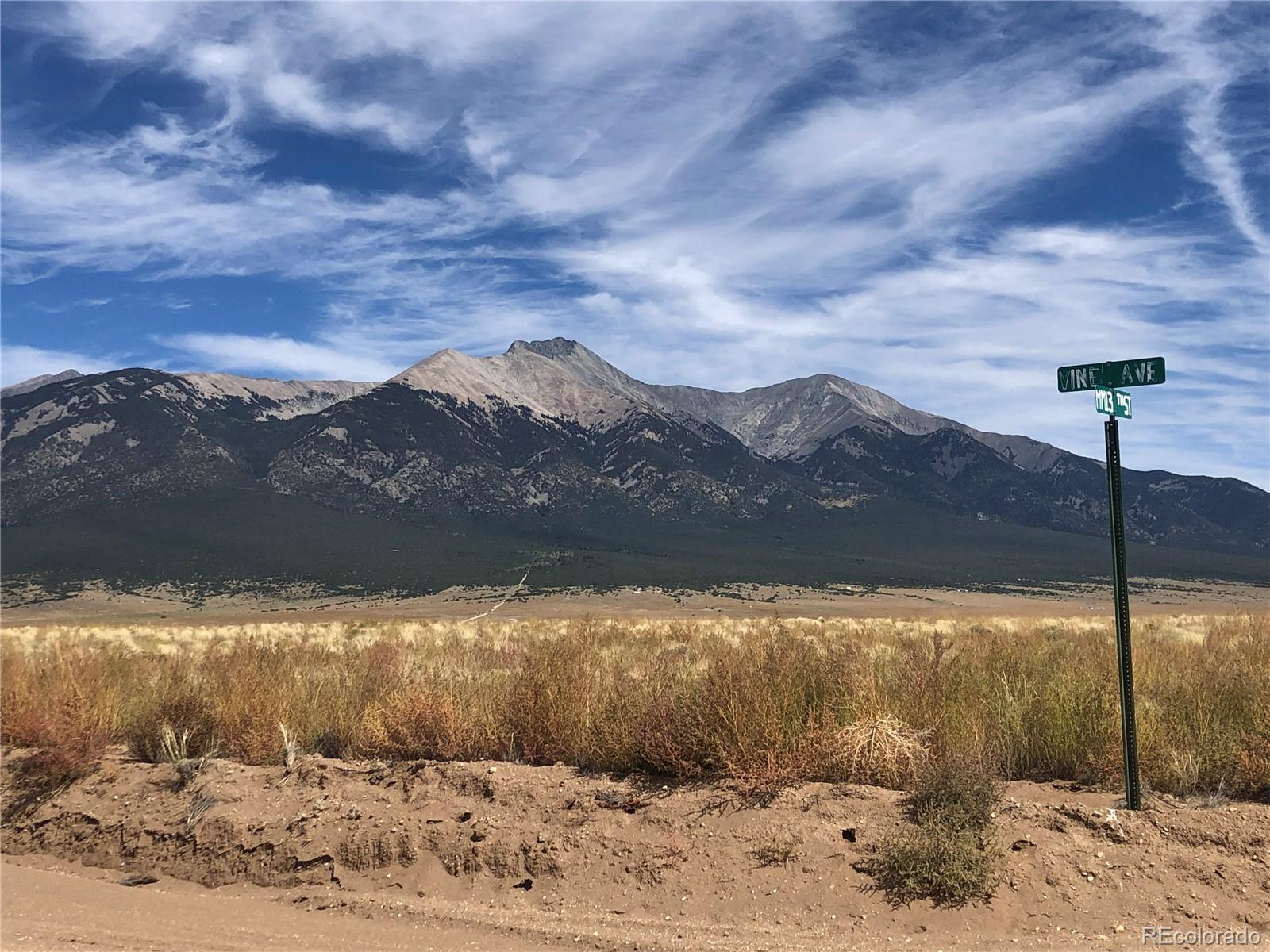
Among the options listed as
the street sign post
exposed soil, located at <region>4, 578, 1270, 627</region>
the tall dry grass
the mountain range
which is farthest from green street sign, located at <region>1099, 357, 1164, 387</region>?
the mountain range

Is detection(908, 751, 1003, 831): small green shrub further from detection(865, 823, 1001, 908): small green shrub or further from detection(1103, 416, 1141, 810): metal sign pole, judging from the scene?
detection(1103, 416, 1141, 810): metal sign pole

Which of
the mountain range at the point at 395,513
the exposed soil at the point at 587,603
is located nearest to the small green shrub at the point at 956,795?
the exposed soil at the point at 587,603

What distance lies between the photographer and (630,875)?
6.30m

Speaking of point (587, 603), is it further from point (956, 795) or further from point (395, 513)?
point (395, 513)

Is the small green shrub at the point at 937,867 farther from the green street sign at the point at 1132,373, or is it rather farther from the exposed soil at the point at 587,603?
the exposed soil at the point at 587,603

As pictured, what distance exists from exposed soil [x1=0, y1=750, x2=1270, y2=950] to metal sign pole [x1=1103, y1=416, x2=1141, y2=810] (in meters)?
0.24

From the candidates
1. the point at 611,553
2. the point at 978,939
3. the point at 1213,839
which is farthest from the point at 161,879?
the point at 611,553

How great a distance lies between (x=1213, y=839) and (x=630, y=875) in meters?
4.21

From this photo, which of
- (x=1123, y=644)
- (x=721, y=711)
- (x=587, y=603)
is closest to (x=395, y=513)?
(x=587, y=603)

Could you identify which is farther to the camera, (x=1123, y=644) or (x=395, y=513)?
(x=395, y=513)

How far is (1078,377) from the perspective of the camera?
6.59 meters

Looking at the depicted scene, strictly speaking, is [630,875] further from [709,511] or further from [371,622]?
[709,511]

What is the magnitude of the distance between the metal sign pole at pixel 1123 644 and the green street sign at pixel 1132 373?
29cm

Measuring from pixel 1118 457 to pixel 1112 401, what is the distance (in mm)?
457
